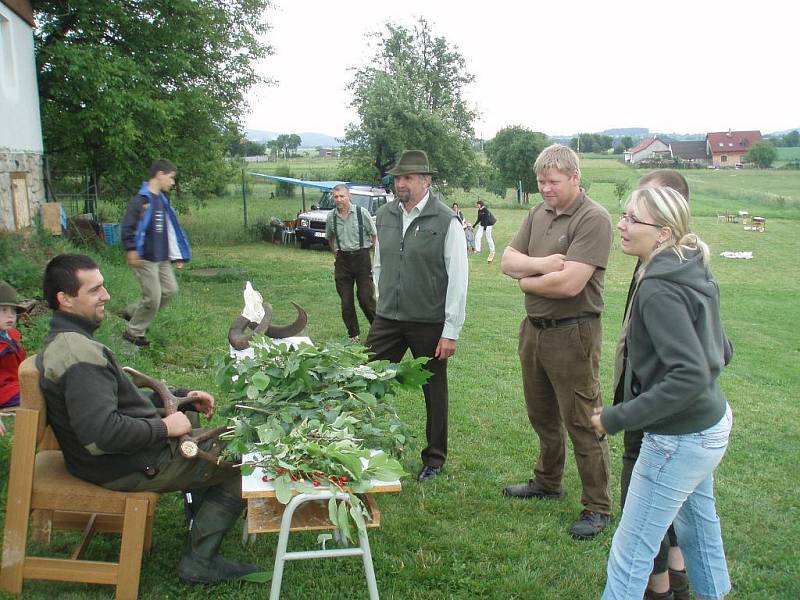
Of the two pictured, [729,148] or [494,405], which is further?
[729,148]

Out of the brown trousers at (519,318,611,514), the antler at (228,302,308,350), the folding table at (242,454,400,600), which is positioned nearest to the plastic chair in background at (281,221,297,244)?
the antler at (228,302,308,350)

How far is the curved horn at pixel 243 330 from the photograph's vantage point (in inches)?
179

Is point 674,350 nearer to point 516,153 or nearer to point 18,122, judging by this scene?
point 18,122

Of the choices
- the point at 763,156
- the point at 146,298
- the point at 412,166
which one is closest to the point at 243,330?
the point at 412,166

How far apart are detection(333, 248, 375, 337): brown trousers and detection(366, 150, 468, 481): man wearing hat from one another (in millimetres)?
4184

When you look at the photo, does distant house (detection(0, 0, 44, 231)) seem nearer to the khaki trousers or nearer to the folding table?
the khaki trousers

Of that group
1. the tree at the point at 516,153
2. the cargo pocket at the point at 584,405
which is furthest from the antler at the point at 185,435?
the tree at the point at 516,153

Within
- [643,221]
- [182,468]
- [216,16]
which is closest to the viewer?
[643,221]

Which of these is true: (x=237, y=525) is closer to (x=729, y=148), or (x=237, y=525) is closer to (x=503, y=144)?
(x=503, y=144)

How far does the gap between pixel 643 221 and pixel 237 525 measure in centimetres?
286

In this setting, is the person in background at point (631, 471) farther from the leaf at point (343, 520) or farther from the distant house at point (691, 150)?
the distant house at point (691, 150)

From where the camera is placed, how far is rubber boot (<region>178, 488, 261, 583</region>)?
3510mm

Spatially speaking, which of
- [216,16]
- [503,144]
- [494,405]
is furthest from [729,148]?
[494,405]

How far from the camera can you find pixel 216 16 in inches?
712
